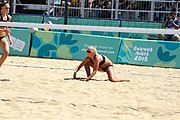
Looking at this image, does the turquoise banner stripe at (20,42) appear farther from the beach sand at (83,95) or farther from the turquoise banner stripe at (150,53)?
the turquoise banner stripe at (150,53)

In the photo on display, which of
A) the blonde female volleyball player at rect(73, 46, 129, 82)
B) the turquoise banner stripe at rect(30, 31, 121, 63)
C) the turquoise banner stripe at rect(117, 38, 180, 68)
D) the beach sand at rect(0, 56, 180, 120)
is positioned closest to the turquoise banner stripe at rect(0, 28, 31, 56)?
the turquoise banner stripe at rect(30, 31, 121, 63)

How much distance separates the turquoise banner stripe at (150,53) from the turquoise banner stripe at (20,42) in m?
3.02

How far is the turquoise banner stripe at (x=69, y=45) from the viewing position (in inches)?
480

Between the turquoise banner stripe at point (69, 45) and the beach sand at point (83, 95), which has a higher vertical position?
the turquoise banner stripe at point (69, 45)

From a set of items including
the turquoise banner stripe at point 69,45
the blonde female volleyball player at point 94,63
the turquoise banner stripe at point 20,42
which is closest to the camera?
the blonde female volleyball player at point 94,63

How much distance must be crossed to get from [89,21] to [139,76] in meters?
7.47

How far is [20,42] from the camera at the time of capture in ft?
41.8

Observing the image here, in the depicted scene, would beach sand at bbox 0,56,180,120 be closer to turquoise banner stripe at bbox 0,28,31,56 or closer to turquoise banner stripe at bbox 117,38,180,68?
turquoise banner stripe at bbox 117,38,180,68

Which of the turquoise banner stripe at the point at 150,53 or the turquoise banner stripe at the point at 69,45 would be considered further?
the turquoise banner stripe at the point at 69,45

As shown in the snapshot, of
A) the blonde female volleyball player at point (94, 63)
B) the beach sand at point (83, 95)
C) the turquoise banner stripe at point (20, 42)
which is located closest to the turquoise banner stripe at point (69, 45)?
the turquoise banner stripe at point (20, 42)

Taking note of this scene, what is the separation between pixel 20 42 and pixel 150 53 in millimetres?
4181

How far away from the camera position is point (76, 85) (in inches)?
310

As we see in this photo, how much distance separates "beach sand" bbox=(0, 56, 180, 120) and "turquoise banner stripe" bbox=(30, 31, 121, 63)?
5.55 ft

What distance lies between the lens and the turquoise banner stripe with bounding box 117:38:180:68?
11805mm
